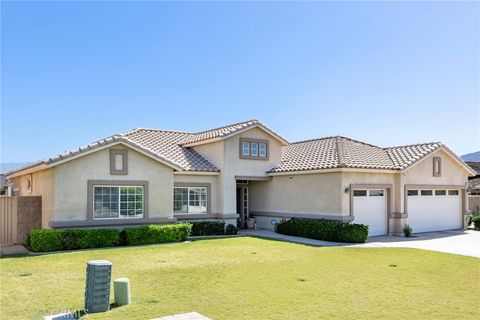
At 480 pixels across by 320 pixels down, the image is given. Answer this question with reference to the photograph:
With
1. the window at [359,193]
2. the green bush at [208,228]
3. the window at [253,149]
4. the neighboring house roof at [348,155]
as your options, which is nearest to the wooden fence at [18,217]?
the green bush at [208,228]

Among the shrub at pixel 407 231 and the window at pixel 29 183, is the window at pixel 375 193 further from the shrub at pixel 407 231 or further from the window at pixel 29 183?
the window at pixel 29 183

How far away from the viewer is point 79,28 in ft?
59.2

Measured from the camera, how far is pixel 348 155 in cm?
2319

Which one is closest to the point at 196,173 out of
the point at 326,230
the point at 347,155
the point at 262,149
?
the point at 262,149

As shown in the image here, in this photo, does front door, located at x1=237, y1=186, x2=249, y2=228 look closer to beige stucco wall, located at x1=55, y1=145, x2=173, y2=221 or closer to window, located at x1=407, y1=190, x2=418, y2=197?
beige stucco wall, located at x1=55, y1=145, x2=173, y2=221

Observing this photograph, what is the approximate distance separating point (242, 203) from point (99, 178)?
1105 cm

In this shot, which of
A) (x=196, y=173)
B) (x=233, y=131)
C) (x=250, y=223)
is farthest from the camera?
(x=250, y=223)

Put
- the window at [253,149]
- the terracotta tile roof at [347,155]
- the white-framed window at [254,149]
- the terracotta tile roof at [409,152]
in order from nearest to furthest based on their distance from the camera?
the terracotta tile roof at [347,155] < the terracotta tile roof at [409,152] < the window at [253,149] < the white-framed window at [254,149]

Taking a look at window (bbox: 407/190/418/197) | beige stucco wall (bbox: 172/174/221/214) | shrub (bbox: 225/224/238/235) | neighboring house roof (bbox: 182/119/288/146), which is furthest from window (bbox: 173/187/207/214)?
window (bbox: 407/190/418/197)

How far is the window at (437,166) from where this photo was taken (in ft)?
83.7

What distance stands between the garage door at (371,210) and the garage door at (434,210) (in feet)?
6.14

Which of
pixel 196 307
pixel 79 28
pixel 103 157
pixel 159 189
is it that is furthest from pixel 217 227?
pixel 196 307

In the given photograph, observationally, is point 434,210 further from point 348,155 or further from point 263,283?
point 263,283

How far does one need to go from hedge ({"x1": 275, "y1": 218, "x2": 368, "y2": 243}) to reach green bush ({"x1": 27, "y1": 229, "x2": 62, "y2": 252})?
39.1 ft
